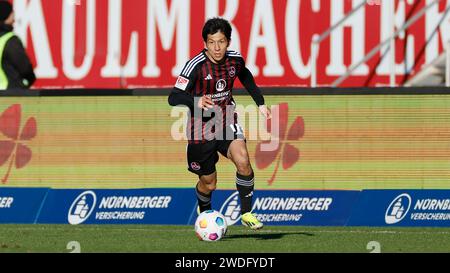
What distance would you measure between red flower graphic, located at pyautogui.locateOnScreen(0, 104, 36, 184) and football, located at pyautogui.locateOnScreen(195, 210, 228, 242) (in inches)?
158

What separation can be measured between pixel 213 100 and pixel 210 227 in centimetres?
145

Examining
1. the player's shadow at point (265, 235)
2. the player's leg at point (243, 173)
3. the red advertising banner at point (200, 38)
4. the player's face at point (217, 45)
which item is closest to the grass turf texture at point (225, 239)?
the player's shadow at point (265, 235)

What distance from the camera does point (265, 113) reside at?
1305 centimetres

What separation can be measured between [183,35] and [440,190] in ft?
22.1

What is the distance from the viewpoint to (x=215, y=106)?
13.1m

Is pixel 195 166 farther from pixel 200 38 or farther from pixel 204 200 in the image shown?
pixel 200 38

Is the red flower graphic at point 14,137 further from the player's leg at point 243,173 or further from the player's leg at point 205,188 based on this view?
the player's leg at point 243,173

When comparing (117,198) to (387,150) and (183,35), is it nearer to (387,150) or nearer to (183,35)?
(387,150)

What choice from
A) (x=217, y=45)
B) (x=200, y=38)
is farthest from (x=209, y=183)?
(x=200, y=38)

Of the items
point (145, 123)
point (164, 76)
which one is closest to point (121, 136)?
point (145, 123)

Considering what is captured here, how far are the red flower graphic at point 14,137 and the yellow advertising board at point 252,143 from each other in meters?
0.01

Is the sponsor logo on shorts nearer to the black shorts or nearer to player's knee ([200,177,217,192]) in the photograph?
the black shorts

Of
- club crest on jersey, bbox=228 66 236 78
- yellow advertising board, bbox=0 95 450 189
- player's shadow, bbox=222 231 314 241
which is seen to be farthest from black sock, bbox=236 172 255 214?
yellow advertising board, bbox=0 95 450 189

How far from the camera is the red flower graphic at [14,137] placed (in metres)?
15.7
